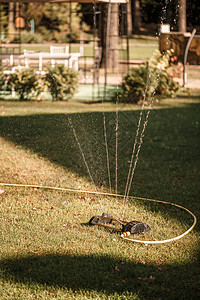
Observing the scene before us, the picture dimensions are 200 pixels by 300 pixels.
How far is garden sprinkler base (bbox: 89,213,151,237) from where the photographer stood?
3.35m

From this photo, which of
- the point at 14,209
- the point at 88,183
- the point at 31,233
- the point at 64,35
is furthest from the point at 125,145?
the point at 64,35

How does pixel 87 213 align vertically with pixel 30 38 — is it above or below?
below

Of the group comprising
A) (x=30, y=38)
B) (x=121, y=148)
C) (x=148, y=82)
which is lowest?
(x=121, y=148)

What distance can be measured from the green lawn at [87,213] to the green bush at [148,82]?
→ 7.50ft

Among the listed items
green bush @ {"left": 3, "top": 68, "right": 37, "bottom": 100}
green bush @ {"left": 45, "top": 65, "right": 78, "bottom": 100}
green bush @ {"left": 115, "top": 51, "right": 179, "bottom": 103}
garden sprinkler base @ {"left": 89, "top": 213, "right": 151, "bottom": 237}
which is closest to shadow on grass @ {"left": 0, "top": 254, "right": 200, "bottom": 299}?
garden sprinkler base @ {"left": 89, "top": 213, "right": 151, "bottom": 237}

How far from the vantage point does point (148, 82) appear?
31.1 ft

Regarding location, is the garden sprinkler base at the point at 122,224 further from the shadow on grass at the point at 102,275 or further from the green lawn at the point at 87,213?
the shadow on grass at the point at 102,275

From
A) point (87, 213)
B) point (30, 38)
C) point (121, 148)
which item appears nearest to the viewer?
point (87, 213)

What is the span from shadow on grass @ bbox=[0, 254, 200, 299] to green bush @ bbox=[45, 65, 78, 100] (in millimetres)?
6867

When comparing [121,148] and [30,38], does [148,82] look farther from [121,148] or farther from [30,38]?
[30,38]

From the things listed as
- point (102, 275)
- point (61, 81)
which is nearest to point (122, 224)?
point (102, 275)

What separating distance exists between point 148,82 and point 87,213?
613 centimetres

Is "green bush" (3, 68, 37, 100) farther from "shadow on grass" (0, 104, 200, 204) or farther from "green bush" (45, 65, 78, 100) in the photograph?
"shadow on grass" (0, 104, 200, 204)

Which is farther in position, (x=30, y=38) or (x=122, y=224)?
(x=30, y=38)
